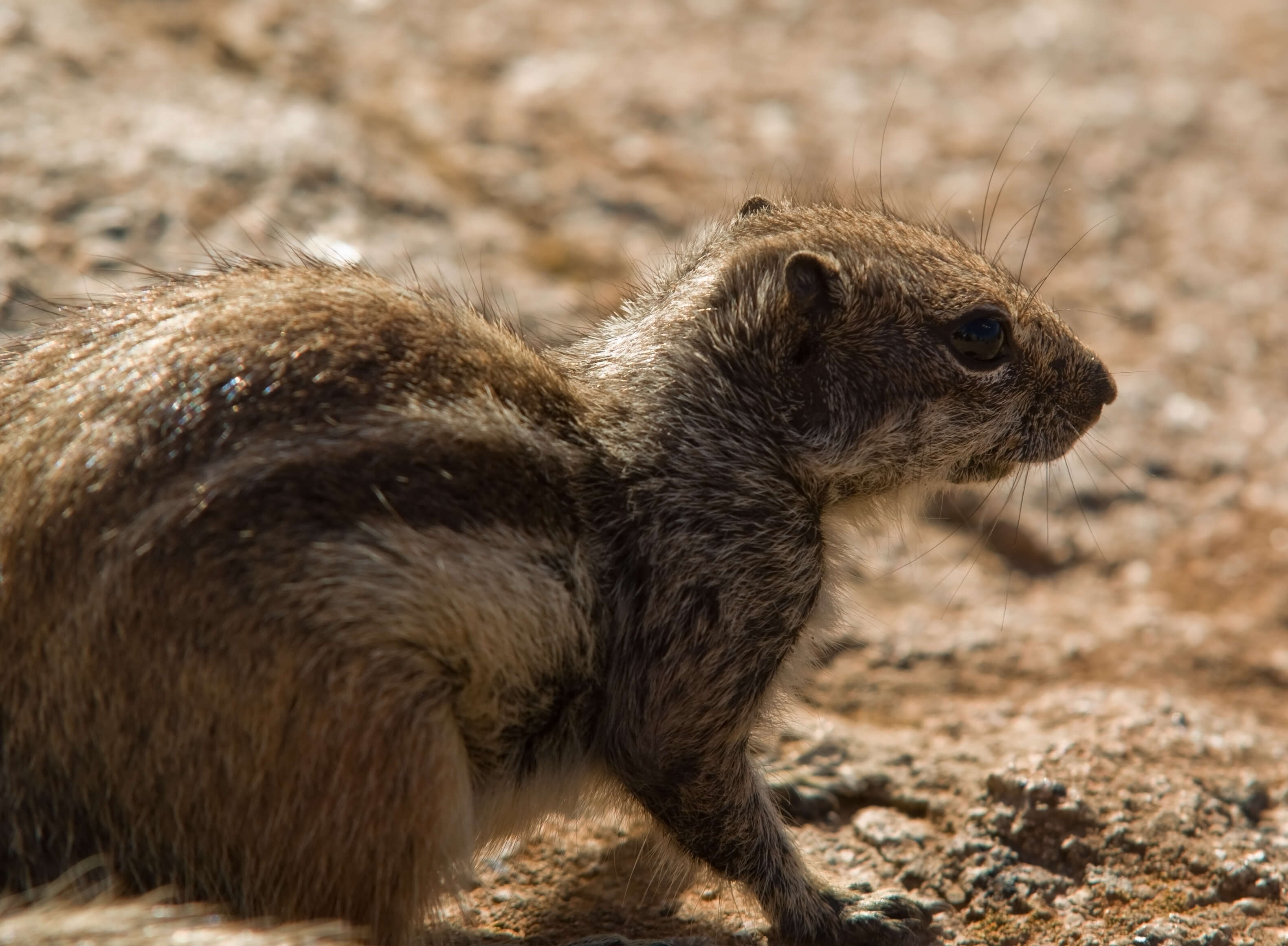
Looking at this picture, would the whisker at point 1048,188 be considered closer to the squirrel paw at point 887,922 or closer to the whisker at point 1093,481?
the whisker at point 1093,481

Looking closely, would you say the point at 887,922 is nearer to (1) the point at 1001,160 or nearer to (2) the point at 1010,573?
(2) the point at 1010,573

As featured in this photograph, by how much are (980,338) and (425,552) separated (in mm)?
2105

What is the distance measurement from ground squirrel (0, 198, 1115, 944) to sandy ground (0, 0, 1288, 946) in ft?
1.01

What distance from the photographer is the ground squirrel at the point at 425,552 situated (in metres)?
3.18

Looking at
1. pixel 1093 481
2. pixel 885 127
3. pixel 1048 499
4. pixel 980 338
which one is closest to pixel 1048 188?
pixel 885 127

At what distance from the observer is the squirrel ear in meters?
4.38

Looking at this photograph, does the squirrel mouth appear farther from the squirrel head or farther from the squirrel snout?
the squirrel snout

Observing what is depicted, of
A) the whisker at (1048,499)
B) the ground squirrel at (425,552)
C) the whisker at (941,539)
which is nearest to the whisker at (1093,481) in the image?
the whisker at (1048,499)

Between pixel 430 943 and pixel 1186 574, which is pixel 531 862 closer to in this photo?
pixel 430 943

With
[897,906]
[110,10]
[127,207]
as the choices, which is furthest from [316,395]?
[110,10]

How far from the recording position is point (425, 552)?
338 centimetres

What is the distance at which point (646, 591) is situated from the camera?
3.91 meters

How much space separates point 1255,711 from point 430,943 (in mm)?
3335

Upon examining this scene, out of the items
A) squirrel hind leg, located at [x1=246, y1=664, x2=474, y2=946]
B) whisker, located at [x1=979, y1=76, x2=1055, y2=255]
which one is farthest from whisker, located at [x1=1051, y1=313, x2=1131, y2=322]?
squirrel hind leg, located at [x1=246, y1=664, x2=474, y2=946]
